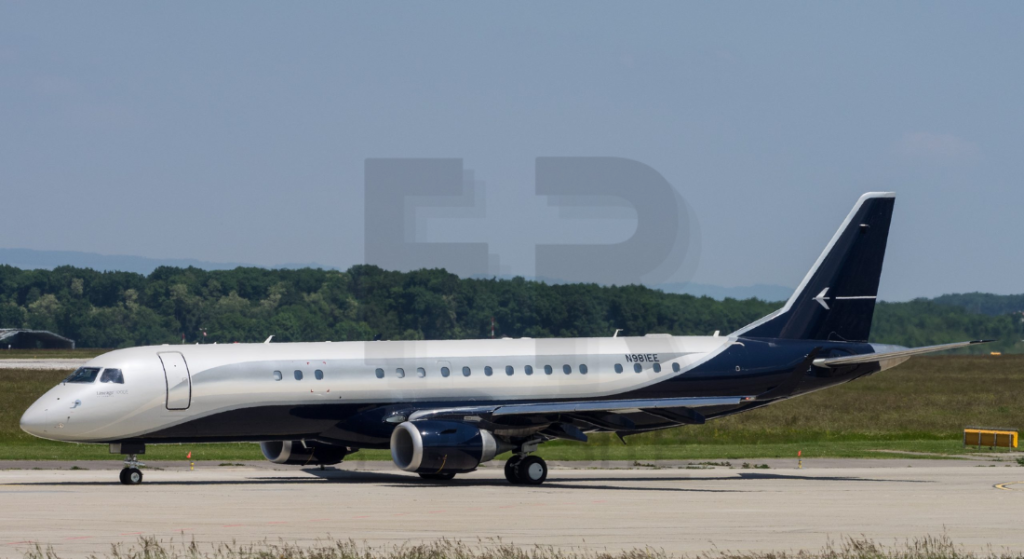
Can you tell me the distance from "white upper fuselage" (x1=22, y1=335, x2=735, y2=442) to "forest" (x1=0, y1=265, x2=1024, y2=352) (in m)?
2.53

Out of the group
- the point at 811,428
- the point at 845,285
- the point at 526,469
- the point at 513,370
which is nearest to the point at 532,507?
the point at 526,469

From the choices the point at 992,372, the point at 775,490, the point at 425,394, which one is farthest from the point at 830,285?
the point at 992,372

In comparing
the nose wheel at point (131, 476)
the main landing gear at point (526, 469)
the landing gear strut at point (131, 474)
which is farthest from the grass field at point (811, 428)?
the nose wheel at point (131, 476)

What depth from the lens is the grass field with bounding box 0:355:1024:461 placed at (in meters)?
46.4

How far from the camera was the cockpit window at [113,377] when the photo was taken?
1316 inches

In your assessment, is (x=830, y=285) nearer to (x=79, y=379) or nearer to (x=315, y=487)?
(x=315, y=487)

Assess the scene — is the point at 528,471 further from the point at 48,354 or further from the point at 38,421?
the point at 48,354

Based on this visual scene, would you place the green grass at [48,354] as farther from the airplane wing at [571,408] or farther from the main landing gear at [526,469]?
the main landing gear at [526,469]

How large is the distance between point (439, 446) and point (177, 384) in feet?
22.4

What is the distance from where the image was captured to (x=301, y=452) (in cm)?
3738

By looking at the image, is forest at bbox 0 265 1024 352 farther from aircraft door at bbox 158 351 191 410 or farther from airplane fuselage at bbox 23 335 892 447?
aircraft door at bbox 158 351 191 410

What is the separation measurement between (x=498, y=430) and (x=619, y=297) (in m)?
20.9

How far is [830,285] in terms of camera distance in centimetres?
4066

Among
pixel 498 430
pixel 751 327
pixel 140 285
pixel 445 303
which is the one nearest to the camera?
pixel 498 430
